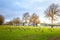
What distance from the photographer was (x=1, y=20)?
191ft

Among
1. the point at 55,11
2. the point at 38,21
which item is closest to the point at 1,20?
the point at 55,11

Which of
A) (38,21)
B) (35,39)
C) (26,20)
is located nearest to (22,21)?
(26,20)

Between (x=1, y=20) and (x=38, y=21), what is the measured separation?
36971 millimetres

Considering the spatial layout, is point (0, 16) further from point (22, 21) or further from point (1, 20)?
point (22, 21)

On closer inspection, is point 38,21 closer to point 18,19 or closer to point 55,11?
point 18,19

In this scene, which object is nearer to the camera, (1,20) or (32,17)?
(1,20)

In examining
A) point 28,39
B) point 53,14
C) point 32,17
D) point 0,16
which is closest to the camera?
point 28,39

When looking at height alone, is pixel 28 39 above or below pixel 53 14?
below

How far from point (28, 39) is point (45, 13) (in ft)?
144

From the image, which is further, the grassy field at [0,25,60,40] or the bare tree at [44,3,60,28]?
the bare tree at [44,3,60,28]

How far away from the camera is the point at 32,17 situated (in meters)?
96.6

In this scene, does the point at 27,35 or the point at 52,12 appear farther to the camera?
the point at 52,12

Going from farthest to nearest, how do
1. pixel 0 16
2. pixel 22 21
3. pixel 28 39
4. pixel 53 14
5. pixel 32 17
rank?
1. pixel 32 17
2. pixel 22 21
3. pixel 53 14
4. pixel 0 16
5. pixel 28 39

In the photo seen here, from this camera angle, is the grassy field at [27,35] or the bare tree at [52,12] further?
the bare tree at [52,12]
